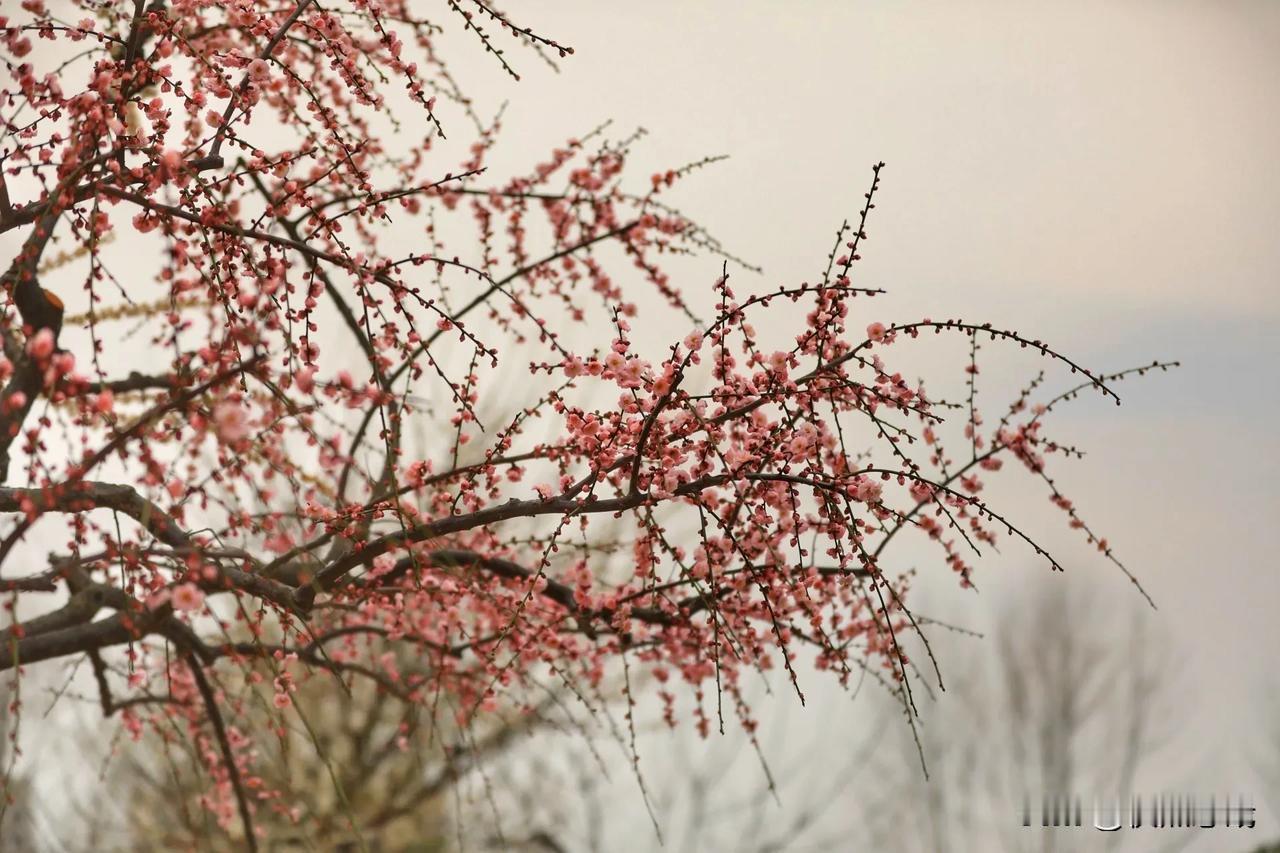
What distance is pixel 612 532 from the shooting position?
778 centimetres

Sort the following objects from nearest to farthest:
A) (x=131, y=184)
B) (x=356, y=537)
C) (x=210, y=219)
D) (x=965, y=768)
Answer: (x=210, y=219), (x=131, y=184), (x=356, y=537), (x=965, y=768)

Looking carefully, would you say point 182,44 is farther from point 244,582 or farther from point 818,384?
point 818,384

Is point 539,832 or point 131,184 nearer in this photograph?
point 131,184

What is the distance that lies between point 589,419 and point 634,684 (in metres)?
4.90

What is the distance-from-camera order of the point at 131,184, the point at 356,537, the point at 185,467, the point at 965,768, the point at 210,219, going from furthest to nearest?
the point at 965,768
the point at 185,467
the point at 356,537
the point at 131,184
the point at 210,219

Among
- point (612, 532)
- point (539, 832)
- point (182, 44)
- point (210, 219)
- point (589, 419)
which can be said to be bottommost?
point (539, 832)

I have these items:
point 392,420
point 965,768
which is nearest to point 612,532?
point 965,768

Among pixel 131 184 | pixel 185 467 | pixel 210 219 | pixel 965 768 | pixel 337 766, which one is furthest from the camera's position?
pixel 965 768

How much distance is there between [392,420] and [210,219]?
721 millimetres

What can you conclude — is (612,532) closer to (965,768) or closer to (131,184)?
(965,768)

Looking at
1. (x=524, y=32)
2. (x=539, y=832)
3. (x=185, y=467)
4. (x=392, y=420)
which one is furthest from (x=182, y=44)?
(x=539, y=832)

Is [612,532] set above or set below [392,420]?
above

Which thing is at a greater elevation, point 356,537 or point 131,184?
point 131,184

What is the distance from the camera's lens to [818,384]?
8.95 feet
